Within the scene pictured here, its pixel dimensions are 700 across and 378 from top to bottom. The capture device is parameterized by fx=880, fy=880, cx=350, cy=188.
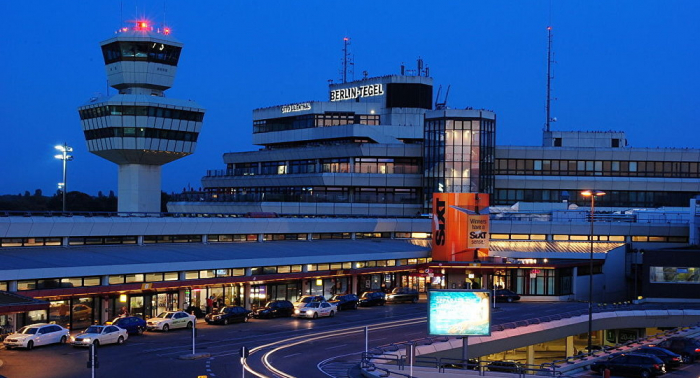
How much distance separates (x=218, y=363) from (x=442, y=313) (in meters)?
11.6

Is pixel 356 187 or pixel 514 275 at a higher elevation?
pixel 356 187

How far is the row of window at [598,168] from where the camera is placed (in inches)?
4560

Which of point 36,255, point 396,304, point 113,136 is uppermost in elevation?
point 113,136

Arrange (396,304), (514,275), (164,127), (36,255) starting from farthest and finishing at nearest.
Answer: (164,127)
(514,275)
(396,304)
(36,255)

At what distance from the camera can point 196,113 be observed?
319 feet

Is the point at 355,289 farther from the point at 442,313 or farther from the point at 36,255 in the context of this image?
the point at 442,313

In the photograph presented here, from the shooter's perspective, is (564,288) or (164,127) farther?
(164,127)

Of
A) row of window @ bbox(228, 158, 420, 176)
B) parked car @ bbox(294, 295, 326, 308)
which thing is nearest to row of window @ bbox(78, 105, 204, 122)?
row of window @ bbox(228, 158, 420, 176)

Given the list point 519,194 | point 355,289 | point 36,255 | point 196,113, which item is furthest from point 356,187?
point 36,255

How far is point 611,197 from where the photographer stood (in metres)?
116

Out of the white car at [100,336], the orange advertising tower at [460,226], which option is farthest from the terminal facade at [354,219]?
the white car at [100,336]

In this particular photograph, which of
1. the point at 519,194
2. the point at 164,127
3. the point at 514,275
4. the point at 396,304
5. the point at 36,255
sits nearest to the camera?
the point at 36,255

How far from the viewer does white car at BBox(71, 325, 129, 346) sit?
48812 millimetres

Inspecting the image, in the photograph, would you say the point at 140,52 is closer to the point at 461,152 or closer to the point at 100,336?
the point at 461,152
